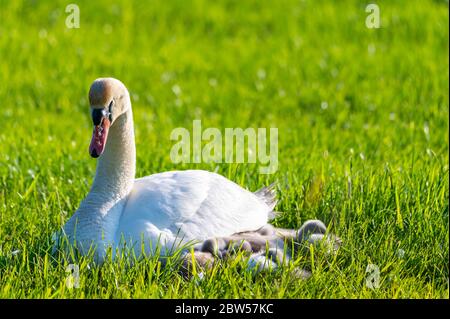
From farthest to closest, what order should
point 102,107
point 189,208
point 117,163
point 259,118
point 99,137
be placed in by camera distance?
1. point 259,118
2. point 117,163
3. point 189,208
4. point 102,107
5. point 99,137

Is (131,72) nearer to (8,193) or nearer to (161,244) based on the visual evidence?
(8,193)

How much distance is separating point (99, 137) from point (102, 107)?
0.21 metres

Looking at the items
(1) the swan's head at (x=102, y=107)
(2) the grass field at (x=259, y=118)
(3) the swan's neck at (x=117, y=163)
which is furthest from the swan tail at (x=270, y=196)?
(1) the swan's head at (x=102, y=107)

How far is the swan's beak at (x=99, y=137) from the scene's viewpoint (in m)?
5.11

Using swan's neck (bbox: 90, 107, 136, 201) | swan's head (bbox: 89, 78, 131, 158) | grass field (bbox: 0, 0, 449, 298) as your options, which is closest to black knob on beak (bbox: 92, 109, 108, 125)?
swan's head (bbox: 89, 78, 131, 158)

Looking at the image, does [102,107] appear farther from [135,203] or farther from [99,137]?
[135,203]

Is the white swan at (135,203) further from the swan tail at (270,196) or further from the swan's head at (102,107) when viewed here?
the swan tail at (270,196)

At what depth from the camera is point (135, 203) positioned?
5.50m

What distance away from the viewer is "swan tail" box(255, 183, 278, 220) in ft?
20.0

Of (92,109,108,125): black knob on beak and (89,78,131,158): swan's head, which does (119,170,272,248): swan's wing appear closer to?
(89,78,131,158): swan's head

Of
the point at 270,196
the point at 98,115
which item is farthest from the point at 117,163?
the point at 270,196

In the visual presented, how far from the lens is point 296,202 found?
20.3 feet
